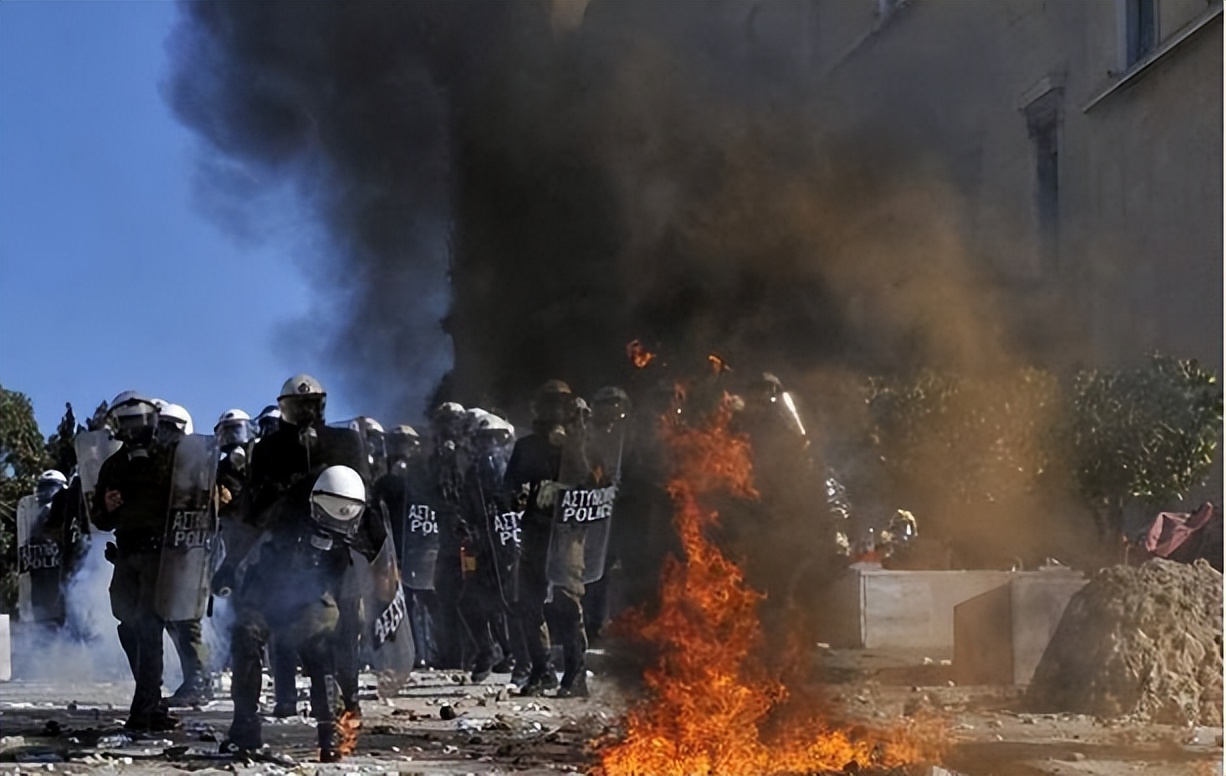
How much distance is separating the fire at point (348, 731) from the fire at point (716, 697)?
1081 mm

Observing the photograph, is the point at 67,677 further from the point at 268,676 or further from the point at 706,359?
the point at 706,359

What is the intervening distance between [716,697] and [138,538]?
290 cm

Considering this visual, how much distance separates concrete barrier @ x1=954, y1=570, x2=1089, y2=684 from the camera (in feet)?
23.0

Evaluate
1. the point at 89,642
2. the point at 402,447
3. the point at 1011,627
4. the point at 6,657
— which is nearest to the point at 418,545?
the point at 402,447

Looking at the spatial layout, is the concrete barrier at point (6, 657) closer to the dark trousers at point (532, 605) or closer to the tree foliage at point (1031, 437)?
the dark trousers at point (532, 605)

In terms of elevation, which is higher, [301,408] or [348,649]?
[301,408]

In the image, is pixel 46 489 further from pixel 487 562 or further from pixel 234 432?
pixel 487 562

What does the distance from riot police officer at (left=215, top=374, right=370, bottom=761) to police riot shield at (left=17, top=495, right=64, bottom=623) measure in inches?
70.0

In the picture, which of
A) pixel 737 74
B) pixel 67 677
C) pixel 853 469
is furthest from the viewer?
pixel 67 677

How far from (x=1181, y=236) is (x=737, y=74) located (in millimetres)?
2120

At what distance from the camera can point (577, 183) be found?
282 inches

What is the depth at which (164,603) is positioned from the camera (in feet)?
23.9

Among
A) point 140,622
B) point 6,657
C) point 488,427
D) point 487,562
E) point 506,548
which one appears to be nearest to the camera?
point 488,427

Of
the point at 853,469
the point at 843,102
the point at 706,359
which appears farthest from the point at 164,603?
the point at 843,102
